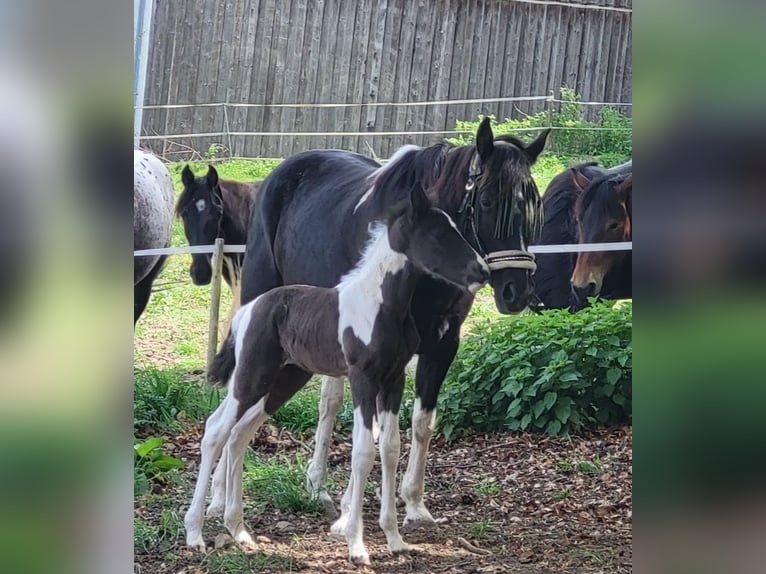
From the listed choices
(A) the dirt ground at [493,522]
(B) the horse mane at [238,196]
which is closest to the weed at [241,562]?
(A) the dirt ground at [493,522]

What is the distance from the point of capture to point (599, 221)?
121 inches

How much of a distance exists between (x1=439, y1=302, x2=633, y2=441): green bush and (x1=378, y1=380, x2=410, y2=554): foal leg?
22 centimetres

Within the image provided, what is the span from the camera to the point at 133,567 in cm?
323

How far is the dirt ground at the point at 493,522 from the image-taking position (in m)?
3.00

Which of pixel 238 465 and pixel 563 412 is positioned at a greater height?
pixel 563 412

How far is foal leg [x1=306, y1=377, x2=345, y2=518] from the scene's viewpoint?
3283 mm

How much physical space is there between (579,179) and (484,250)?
1.43 ft

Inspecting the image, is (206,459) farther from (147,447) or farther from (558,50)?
(558,50)

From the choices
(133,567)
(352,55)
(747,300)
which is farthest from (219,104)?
(747,300)

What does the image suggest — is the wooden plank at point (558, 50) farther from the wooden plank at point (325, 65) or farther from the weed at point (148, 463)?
the weed at point (148, 463)

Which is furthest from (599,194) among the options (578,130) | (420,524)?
(420,524)

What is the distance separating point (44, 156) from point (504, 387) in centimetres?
184

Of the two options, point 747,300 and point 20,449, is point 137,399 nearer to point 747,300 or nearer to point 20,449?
point 20,449

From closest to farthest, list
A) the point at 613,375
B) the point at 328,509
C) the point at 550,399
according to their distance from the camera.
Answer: the point at 613,375 < the point at 550,399 < the point at 328,509
